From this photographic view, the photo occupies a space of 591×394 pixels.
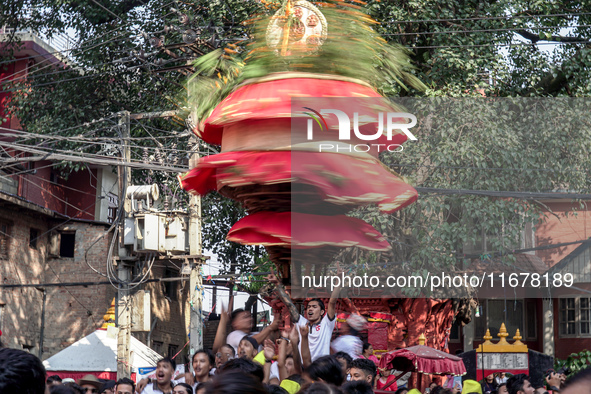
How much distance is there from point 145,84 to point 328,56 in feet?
45.6

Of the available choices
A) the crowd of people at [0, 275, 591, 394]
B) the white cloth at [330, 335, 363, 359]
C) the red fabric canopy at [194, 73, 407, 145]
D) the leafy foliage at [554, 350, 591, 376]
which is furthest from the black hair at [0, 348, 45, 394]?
the leafy foliage at [554, 350, 591, 376]

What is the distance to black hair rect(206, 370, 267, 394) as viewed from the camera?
2.29 meters

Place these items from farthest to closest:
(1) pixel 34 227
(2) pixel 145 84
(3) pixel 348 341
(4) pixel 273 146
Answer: (1) pixel 34 227
(2) pixel 145 84
(3) pixel 348 341
(4) pixel 273 146

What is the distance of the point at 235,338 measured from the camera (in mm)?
5766

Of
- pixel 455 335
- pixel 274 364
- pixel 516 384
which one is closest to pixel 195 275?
pixel 516 384

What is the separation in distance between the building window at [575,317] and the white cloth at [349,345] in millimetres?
19857

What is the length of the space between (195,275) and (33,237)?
8.46 metres

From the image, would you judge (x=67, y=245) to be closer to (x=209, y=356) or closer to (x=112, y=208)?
→ (x=112, y=208)

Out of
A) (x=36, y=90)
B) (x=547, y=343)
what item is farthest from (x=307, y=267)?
(x=547, y=343)

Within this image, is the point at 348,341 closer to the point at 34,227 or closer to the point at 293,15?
the point at 293,15

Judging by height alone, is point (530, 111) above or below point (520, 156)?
above

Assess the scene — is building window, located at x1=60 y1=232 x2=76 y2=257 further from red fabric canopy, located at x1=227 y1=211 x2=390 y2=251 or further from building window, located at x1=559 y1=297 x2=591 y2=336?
red fabric canopy, located at x1=227 y1=211 x2=390 y2=251

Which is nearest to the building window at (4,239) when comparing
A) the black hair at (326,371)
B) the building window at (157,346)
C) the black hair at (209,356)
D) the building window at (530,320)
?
the building window at (157,346)

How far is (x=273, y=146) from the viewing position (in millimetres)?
2799
